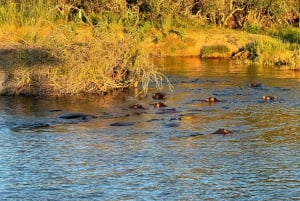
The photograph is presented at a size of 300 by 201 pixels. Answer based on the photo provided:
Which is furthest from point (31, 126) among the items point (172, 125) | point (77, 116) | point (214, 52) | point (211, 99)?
point (214, 52)

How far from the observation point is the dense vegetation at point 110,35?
66.3 feet

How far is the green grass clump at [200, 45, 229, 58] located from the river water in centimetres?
957

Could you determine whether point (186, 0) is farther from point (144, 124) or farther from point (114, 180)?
point (114, 180)

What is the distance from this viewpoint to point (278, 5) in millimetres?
35031

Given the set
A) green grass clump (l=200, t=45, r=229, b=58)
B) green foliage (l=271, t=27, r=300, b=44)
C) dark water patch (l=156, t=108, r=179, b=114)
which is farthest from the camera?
green foliage (l=271, t=27, r=300, b=44)

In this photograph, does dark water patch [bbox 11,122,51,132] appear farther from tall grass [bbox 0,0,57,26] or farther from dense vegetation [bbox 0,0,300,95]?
tall grass [bbox 0,0,57,26]

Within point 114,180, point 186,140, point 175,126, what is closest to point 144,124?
point 175,126

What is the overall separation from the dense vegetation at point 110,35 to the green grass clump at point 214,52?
48mm

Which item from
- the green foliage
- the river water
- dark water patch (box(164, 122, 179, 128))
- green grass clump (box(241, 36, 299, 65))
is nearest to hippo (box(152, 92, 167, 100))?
the river water

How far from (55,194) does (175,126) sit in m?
5.29

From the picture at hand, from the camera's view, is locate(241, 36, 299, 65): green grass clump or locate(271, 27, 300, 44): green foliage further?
locate(271, 27, 300, 44): green foliage

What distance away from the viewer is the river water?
37.4ft

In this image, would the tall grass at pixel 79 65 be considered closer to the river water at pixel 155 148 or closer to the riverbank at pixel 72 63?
the riverbank at pixel 72 63

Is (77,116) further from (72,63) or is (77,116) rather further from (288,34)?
(288,34)
